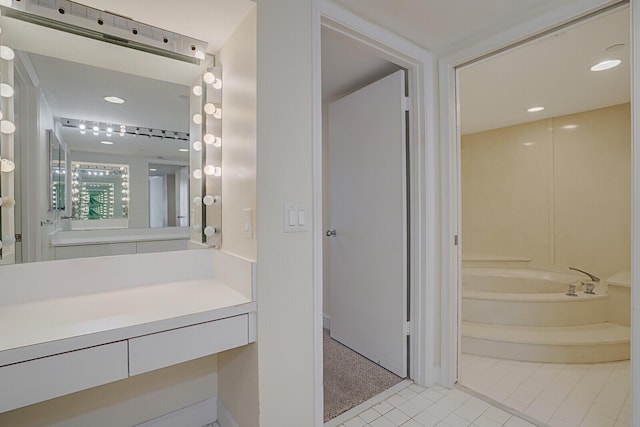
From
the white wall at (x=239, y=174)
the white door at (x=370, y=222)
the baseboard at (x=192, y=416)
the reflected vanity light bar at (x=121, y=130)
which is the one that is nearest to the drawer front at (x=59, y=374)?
the white wall at (x=239, y=174)

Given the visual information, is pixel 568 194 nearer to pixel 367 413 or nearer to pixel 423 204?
pixel 423 204

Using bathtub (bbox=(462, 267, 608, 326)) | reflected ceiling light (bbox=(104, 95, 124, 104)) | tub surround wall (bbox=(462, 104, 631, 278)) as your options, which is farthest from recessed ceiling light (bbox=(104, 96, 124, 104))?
tub surround wall (bbox=(462, 104, 631, 278))

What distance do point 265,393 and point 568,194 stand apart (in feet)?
12.0

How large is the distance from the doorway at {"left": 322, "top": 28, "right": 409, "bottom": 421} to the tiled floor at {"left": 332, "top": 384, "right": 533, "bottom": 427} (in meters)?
0.11

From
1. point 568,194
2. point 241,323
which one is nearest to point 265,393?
point 241,323

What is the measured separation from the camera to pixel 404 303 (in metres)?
2.01

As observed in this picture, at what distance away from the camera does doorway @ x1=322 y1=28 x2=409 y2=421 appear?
200cm

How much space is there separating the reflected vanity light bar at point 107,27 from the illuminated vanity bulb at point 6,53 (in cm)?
12

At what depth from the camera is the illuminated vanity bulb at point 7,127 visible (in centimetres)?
116

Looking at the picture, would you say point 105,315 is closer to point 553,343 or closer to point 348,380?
point 348,380

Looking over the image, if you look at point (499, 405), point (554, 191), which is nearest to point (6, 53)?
point (499, 405)

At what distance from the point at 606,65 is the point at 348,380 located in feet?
9.14

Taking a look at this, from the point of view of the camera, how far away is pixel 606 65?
212cm

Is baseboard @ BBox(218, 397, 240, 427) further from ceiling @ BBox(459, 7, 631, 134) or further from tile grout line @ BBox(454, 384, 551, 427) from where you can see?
ceiling @ BBox(459, 7, 631, 134)
